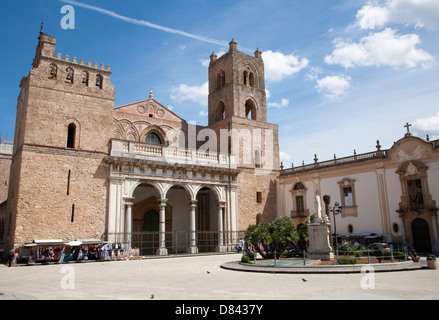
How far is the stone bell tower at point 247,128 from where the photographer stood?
1220 inches

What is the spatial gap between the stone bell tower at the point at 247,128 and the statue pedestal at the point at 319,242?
43.4 ft

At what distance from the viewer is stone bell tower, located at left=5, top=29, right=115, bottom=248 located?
70.2ft

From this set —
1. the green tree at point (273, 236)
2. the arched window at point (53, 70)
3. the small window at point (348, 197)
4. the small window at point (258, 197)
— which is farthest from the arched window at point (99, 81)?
the small window at point (348, 197)

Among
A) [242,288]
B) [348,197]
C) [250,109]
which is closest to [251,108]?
[250,109]

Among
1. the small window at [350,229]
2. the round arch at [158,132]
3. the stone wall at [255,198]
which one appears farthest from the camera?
the round arch at [158,132]

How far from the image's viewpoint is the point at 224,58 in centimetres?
3519

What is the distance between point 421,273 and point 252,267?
240 inches

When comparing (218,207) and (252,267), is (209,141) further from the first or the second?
(252,267)

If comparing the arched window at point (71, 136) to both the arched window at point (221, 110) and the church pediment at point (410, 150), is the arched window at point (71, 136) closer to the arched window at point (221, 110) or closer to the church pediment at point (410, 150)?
the arched window at point (221, 110)


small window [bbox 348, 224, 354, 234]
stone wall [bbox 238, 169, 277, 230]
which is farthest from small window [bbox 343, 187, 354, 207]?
stone wall [bbox 238, 169, 277, 230]

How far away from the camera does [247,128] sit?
32344mm

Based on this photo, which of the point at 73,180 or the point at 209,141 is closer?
the point at 73,180

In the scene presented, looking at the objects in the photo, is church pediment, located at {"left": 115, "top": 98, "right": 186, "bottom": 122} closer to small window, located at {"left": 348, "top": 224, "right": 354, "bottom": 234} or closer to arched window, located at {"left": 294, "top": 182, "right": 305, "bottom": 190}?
arched window, located at {"left": 294, "top": 182, "right": 305, "bottom": 190}
